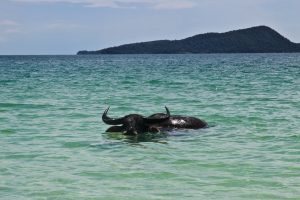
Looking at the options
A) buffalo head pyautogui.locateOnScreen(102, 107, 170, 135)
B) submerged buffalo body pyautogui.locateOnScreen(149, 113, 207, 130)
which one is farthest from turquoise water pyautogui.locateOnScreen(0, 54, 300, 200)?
submerged buffalo body pyautogui.locateOnScreen(149, 113, 207, 130)

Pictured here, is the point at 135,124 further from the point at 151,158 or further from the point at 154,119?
the point at 151,158

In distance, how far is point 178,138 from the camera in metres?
13.2

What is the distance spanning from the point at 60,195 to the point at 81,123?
8102 millimetres

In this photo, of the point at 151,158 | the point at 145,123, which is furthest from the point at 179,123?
the point at 151,158

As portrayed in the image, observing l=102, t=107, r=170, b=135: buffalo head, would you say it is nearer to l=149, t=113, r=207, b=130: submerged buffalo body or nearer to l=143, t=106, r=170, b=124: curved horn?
l=143, t=106, r=170, b=124: curved horn

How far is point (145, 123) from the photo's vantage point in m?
13.9

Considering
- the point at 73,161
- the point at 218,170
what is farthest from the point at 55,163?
the point at 218,170

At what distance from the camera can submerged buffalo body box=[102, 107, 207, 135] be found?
13.7 metres

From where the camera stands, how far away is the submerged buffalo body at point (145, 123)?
13.7m

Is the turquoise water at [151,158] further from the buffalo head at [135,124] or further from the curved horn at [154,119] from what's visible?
the curved horn at [154,119]

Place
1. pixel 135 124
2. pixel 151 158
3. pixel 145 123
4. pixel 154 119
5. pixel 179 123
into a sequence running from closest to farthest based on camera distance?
pixel 151 158
pixel 135 124
pixel 145 123
pixel 154 119
pixel 179 123

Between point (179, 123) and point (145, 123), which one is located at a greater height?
point (145, 123)

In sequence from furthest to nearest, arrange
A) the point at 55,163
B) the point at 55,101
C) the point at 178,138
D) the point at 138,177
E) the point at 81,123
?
1. the point at 55,101
2. the point at 81,123
3. the point at 178,138
4. the point at 55,163
5. the point at 138,177

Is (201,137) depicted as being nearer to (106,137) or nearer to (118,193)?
(106,137)
